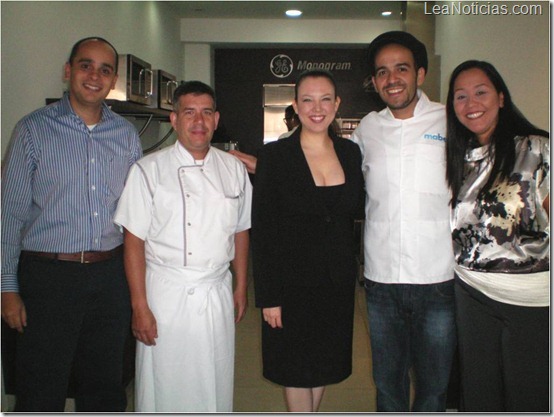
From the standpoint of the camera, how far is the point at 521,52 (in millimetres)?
3463

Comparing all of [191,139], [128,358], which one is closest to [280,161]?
[191,139]

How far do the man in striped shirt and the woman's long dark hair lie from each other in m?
1.22

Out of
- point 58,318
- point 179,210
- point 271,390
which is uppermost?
point 179,210

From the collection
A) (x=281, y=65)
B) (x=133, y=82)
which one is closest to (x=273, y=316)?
(x=133, y=82)

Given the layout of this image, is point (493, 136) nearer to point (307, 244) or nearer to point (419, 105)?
point (419, 105)

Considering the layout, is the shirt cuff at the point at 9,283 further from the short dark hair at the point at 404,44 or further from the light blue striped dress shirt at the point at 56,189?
the short dark hair at the point at 404,44

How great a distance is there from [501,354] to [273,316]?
771 mm

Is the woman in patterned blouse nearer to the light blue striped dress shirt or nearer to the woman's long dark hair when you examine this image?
the woman's long dark hair

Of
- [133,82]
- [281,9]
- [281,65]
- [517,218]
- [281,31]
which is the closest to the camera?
[517,218]

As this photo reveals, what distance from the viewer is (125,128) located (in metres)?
2.02

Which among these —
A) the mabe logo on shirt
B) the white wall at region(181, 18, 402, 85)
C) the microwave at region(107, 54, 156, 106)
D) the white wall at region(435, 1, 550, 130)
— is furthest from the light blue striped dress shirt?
the white wall at region(181, 18, 402, 85)

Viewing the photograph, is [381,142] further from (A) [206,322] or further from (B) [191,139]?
(A) [206,322]

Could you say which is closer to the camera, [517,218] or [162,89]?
[517,218]

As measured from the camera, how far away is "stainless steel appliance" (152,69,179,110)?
432cm
